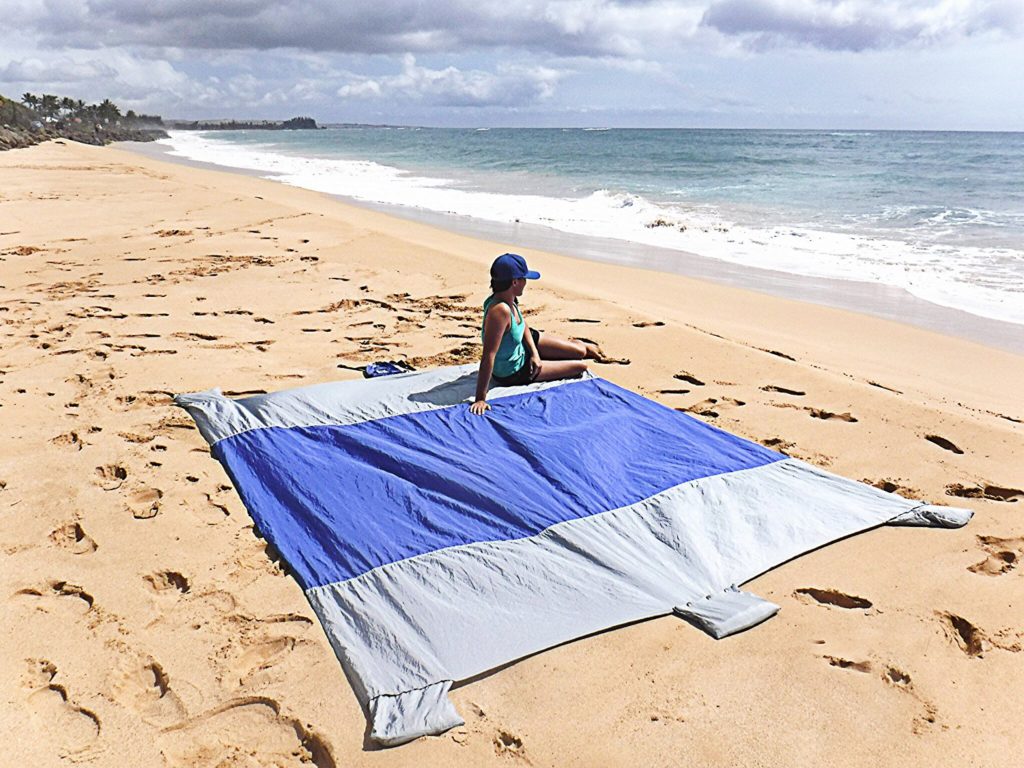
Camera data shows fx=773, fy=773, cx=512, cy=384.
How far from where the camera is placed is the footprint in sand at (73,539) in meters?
3.06

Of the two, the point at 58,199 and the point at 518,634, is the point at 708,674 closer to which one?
the point at 518,634

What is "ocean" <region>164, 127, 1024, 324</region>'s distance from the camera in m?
9.66

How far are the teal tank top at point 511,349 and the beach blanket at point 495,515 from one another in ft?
0.54

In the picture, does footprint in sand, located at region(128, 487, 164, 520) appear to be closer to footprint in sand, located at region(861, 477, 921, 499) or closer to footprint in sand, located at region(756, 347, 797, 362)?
footprint in sand, located at region(861, 477, 921, 499)

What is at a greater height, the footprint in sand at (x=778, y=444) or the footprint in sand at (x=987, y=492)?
the footprint in sand at (x=778, y=444)

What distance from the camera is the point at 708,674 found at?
98.4 inches

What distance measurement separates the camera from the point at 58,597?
2.77m

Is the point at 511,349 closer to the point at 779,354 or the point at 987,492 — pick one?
the point at 779,354

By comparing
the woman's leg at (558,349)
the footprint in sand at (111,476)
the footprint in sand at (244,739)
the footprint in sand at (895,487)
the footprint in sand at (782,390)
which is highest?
the woman's leg at (558,349)

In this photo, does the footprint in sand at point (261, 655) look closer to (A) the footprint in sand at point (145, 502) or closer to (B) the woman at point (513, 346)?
(A) the footprint in sand at point (145, 502)

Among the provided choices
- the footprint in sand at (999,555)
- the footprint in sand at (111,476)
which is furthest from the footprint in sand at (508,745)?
the footprint in sand at (111,476)

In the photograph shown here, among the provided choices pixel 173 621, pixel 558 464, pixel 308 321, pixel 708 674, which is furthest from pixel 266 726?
pixel 308 321

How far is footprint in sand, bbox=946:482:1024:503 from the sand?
0.07 feet

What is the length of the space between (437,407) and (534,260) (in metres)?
5.42
